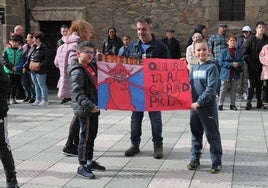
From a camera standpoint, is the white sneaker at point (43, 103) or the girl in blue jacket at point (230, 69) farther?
the white sneaker at point (43, 103)

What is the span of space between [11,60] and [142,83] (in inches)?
274

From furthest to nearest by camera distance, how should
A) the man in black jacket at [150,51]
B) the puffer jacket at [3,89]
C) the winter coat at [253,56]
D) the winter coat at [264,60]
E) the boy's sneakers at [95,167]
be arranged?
the winter coat at [253,56] < the winter coat at [264,60] < the man in black jacket at [150,51] < the boy's sneakers at [95,167] < the puffer jacket at [3,89]

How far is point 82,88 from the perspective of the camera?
532cm

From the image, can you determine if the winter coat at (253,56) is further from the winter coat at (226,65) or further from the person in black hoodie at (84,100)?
the person in black hoodie at (84,100)

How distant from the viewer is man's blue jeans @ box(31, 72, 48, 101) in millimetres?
11555

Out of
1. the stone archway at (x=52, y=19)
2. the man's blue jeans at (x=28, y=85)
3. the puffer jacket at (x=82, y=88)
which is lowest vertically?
the man's blue jeans at (x=28, y=85)

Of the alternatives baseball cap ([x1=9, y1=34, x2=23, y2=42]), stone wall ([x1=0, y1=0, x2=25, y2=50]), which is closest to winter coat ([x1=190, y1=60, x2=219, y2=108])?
baseball cap ([x1=9, y1=34, x2=23, y2=42])

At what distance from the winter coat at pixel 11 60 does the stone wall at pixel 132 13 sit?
244 cm

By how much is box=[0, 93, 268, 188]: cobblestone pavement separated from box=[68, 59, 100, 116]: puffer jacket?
852mm

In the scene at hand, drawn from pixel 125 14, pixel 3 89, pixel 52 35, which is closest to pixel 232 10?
pixel 125 14

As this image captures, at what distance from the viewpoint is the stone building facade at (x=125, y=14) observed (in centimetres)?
1416

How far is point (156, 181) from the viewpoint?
5242 millimetres

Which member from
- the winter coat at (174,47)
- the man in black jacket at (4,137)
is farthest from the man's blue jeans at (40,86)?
the man in black jacket at (4,137)

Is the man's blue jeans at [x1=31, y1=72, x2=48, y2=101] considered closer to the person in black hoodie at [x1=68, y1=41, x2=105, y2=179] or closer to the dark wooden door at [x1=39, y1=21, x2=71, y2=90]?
the dark wooden door at [x1=39, y1=21, x2=71, y2=90]
